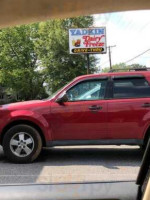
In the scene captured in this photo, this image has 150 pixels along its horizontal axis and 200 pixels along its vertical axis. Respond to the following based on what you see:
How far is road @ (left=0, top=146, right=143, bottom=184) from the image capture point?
5.84 m

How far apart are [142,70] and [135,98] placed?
52cm

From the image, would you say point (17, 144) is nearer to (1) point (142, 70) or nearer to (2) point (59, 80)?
(1) point (142, 70)

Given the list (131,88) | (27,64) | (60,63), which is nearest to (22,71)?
(27,64)

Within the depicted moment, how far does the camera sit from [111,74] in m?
7.16

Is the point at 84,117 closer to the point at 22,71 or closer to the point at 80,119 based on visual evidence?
the point at 80,119

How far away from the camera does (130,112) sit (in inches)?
269

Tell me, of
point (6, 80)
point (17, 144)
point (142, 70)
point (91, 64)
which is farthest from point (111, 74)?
point (6, 80)

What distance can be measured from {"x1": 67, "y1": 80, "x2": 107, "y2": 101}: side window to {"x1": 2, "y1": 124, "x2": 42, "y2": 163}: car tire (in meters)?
0.96

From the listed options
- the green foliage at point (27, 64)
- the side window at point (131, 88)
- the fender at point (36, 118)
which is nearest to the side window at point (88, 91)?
the side window at point (131, 88)

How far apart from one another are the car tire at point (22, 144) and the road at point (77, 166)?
151 mm

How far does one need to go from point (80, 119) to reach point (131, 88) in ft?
3.62

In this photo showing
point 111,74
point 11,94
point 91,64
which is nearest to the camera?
point 111,74

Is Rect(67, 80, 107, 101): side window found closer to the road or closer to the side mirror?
the side mirror

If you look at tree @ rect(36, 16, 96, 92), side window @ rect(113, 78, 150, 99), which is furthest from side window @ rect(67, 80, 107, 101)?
tree @ rect(36, 16, 96, 92)
